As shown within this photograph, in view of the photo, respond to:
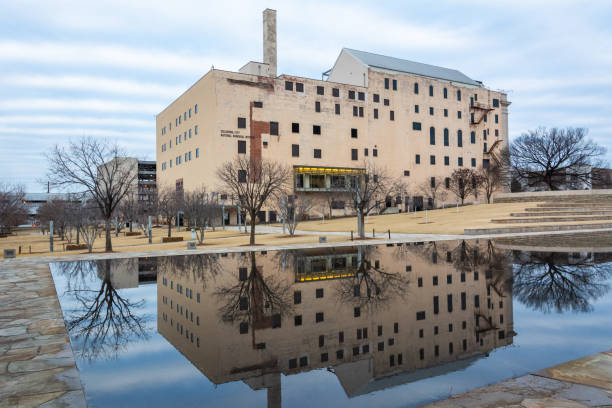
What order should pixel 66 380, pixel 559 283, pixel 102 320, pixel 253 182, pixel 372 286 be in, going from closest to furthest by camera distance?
pixel 66 380 → pixel 102 320 → pixel 372 286 → pixel 559 283 → pixel 253 182

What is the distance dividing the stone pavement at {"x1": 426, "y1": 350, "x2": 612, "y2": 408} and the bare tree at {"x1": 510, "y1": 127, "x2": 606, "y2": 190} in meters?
69.9

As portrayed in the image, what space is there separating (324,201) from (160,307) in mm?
57897

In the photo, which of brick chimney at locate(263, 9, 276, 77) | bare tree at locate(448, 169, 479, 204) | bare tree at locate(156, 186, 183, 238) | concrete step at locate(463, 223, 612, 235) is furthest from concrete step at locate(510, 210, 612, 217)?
brick chimney at locate(263, 9, 276, 77)

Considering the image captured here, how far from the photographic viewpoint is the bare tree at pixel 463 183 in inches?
2763

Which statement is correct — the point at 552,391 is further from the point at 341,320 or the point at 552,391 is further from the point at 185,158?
the point at 185,158

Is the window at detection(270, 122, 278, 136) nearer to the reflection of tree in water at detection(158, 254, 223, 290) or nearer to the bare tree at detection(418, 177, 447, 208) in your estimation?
the bare tree at detection(418, 177, 447, 208)

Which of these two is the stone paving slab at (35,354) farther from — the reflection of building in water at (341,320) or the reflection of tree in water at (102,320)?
the reflection of building in water at (341,320)

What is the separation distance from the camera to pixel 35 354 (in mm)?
6348

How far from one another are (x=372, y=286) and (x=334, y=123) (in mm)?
58186

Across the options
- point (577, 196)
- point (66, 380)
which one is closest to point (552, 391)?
point (66, 380)

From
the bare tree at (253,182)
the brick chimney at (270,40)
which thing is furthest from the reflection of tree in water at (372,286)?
the brick chimney at (270,40)

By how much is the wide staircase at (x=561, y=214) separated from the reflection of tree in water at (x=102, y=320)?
26.6 metres

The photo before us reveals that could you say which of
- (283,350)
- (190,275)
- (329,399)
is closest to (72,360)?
(283,350)

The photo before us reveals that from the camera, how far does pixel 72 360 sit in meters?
6.07
